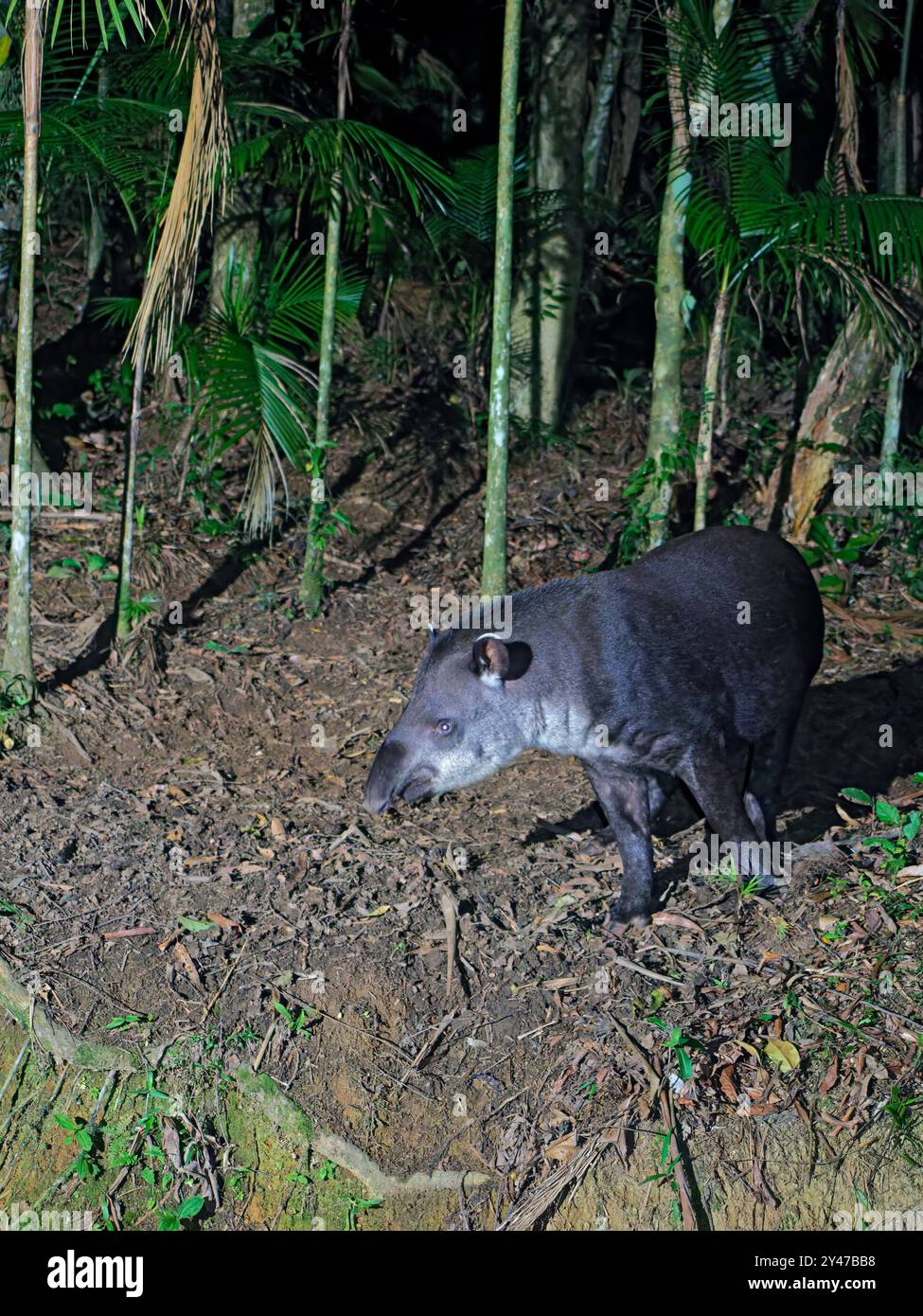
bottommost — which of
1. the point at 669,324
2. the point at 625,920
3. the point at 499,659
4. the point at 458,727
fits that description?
the point at 625,920

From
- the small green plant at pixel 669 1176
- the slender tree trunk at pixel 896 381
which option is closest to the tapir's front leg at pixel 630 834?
the small green plant at pixel 669 1176

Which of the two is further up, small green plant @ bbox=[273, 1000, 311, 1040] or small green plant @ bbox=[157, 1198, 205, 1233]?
small green plant @ bbox=[273, 1000, 311, 1040]

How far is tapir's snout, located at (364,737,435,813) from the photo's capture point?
6.32m

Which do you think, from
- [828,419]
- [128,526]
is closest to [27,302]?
[128,526]

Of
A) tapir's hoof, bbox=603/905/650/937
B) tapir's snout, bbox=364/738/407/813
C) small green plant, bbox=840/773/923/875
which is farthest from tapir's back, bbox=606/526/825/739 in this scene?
tapir's snout, bbox=364/738/407/813

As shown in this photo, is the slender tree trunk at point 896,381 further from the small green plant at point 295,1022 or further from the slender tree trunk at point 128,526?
the small green plant at point 295,1022

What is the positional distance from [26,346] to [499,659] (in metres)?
3.41

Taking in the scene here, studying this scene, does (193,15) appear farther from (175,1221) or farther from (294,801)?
(175,1221)

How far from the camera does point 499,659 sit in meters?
6.32

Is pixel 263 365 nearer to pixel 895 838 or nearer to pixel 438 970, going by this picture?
pixel 438 970

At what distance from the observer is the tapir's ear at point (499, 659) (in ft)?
20.6

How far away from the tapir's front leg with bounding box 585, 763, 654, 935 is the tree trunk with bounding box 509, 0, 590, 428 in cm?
616

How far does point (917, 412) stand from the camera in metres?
12.8

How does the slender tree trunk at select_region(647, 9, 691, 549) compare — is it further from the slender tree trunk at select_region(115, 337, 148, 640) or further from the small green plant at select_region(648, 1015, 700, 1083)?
the small green plant at select_region(648, 1015, 700, 1083)
